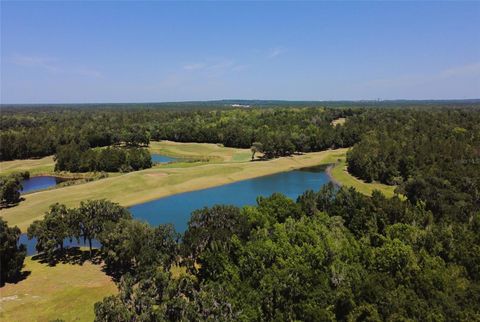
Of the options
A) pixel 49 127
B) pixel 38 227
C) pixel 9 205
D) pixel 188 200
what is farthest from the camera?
pixel 49 127

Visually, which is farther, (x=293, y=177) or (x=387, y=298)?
(x=293, y=177)

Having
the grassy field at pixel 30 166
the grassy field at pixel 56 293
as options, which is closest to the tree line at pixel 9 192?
the grassy field at pixel 56 293

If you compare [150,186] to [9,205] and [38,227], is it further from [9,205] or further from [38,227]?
[38,227]

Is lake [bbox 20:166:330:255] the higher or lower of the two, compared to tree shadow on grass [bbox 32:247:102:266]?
lower

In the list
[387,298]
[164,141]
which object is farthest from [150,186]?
[164,141]

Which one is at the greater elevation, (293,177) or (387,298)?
(387,298)

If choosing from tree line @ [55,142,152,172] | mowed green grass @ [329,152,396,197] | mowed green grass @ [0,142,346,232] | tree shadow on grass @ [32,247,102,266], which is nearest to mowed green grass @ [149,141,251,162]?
mowed green grass @ [0,142,346,232]

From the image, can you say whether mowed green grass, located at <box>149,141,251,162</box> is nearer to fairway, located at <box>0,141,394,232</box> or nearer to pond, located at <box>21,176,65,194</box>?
fairway, located at <box>0,141,394,232</box>
